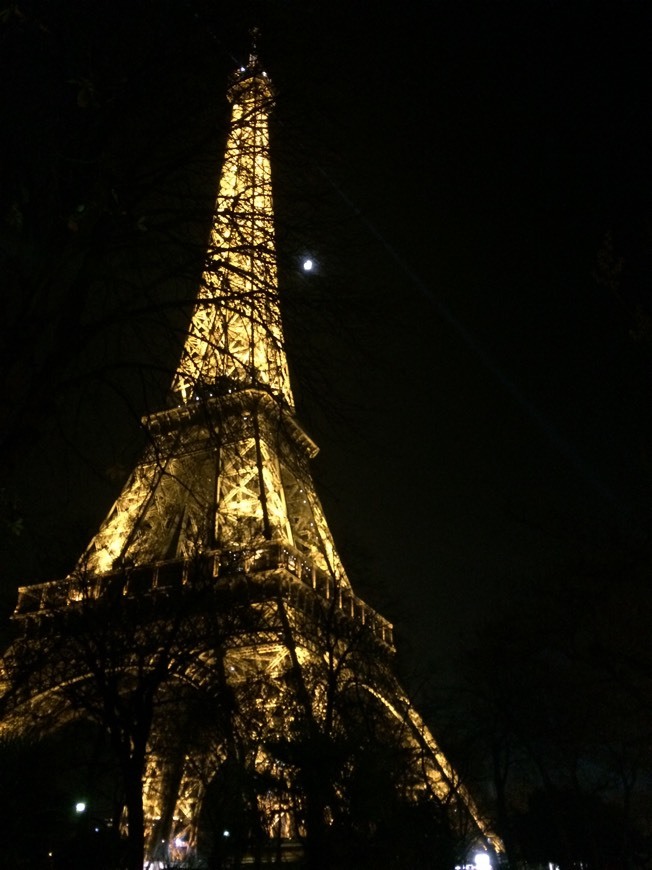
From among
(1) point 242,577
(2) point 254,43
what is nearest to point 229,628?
(1) point 242,577

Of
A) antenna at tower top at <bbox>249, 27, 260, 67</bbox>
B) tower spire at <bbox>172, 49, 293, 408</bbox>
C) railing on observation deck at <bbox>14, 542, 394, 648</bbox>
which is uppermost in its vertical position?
railing on observation deck at <bbox>14, 542, 394, 648</bbox>

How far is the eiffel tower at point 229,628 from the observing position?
8.27 m

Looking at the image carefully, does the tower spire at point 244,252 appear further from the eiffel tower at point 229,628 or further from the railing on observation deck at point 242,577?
the railing on observation deck at point 242,577

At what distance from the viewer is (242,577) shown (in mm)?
21938

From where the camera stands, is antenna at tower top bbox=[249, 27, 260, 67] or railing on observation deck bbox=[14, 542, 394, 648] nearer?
antenna at tower top bbox=[249, 27, 260, 67]

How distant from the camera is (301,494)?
29.8 m

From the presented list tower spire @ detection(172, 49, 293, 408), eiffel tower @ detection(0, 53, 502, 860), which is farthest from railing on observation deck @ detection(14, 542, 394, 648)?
tower spire @ detection(172, 49, 293, 408)

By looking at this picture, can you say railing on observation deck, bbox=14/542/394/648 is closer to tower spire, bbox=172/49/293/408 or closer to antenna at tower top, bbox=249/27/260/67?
tower spire, bbox=172/49/293/408

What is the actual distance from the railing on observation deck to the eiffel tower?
0.07 m

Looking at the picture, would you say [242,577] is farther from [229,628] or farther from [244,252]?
[244,252]

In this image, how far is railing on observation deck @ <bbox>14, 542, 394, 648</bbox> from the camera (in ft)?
66.0

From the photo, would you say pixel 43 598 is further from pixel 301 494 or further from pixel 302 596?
pixel 301 494

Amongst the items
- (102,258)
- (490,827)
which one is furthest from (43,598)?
(490,827)

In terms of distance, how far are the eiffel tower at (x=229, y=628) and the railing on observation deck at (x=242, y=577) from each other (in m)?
0.07
